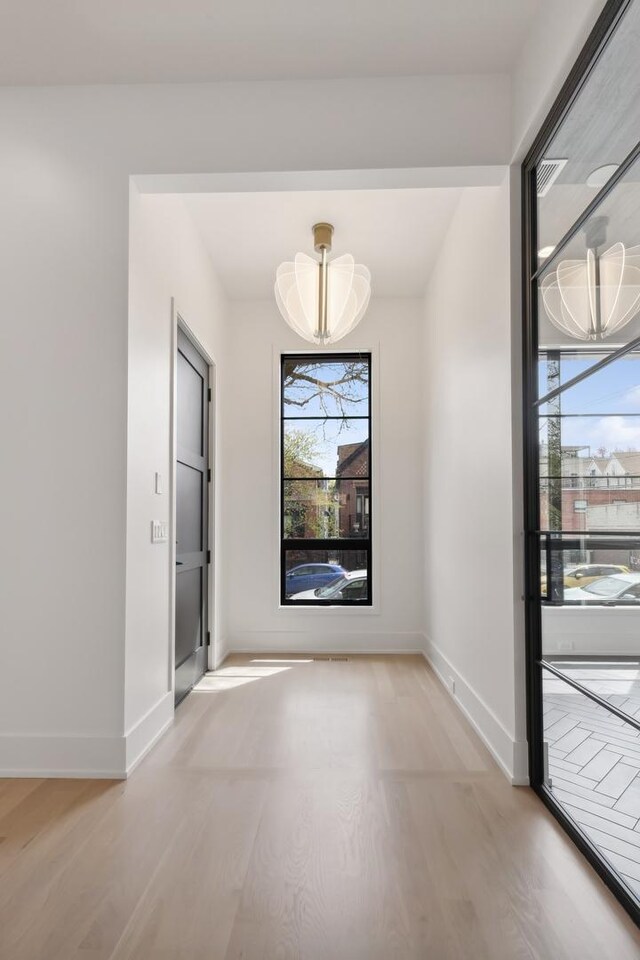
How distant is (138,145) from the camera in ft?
9.16

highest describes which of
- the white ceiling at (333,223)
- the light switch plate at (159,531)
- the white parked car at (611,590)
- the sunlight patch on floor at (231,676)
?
the white ceiling at (333,223)

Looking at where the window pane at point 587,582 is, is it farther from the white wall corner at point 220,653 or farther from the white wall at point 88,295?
the white wall corner at point 220,653

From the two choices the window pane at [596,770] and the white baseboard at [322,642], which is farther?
the white baseboard at [322,642]

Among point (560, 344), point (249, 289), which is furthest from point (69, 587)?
point (249, 289)

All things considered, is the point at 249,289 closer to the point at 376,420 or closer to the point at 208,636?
the point at 376,420

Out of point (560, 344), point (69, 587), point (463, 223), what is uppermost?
point (463, 223)

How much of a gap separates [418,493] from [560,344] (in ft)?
9.90

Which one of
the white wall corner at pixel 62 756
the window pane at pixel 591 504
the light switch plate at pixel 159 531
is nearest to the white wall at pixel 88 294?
the white wall corner at pixel 62 756

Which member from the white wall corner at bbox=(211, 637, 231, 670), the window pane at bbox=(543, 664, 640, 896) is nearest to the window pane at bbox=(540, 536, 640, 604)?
the window pane at bbox=(543, 664, 640, 896)

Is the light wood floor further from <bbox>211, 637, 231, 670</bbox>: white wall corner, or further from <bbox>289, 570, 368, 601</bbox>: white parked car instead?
<bbox>289, 570, 368, 601</bbox>: white parked car

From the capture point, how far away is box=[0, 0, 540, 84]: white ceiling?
2.32 metres

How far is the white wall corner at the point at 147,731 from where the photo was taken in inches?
106

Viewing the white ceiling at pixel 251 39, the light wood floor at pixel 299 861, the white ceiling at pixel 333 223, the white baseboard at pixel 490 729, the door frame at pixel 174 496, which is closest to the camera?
the light wood floor at pixel 299 861

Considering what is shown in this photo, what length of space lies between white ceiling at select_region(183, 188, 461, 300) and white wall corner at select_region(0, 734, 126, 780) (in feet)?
9.54
